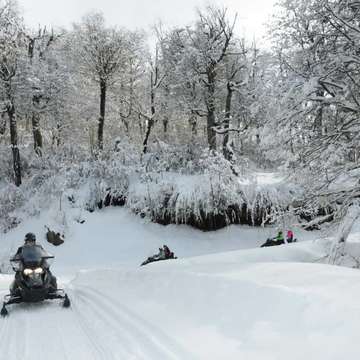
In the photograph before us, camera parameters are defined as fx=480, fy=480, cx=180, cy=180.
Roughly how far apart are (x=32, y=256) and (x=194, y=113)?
2420 cm

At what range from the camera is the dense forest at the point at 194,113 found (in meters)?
11.5

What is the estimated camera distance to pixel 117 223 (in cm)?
2492

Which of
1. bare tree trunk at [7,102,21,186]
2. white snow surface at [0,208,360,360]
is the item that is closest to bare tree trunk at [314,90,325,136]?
white snow surface at [0,208,360,360]

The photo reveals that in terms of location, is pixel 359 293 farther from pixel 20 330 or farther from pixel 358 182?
pixel 358 182

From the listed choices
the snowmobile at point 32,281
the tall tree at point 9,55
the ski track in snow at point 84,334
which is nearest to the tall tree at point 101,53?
the tall tree at point 9,55

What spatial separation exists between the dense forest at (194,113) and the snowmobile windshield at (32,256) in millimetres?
6007

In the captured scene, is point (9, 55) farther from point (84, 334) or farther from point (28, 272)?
point (84, 334)

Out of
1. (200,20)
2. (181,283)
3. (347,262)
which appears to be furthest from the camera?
(200,20)

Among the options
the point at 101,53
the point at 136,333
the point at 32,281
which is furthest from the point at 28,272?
the point at 101,53

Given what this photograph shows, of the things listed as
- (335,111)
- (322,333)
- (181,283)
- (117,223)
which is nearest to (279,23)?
(335,111)

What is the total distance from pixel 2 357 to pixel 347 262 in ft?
29.3

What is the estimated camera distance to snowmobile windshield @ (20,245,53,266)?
9.37 meters

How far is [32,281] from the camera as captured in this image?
912 cm

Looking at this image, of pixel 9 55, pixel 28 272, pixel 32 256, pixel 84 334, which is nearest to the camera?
pixel 84 334
